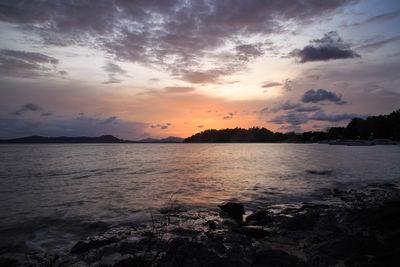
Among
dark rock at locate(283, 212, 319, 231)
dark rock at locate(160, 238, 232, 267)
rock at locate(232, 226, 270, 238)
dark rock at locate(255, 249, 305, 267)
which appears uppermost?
dark rock at locate(160, 238, 232, 267)

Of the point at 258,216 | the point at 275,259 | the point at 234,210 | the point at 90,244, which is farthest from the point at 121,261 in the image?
the point at 258,216

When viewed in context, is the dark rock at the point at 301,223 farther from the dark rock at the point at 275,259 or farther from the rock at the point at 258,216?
the dark rock at the point at 275,259

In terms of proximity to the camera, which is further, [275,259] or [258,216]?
[258,216]

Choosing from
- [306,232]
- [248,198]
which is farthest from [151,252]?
[248,198]

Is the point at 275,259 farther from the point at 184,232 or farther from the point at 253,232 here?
the point at 184,232

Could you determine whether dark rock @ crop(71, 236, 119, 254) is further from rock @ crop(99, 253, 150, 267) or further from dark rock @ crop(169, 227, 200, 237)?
dark rock @ crop(169, 227, 200, 237)

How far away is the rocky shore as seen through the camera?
5734 millimetres

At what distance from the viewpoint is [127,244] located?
7.29 meters

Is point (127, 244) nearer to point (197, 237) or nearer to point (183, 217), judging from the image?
point (197, 237)

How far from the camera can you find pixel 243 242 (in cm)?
721

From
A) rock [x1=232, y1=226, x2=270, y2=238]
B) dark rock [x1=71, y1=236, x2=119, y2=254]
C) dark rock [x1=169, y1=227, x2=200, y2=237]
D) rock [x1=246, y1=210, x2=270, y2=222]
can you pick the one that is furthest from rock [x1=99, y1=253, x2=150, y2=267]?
rock [x1=246, y1=210, x2=270, y2=222]

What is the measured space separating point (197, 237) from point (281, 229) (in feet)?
10.5

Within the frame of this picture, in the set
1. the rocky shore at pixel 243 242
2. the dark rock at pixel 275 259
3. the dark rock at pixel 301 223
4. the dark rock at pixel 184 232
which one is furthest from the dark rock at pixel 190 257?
the dark rock at pixel 301 223

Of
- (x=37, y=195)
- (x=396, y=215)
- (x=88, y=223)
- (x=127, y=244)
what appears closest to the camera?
(x=127, y=244)
